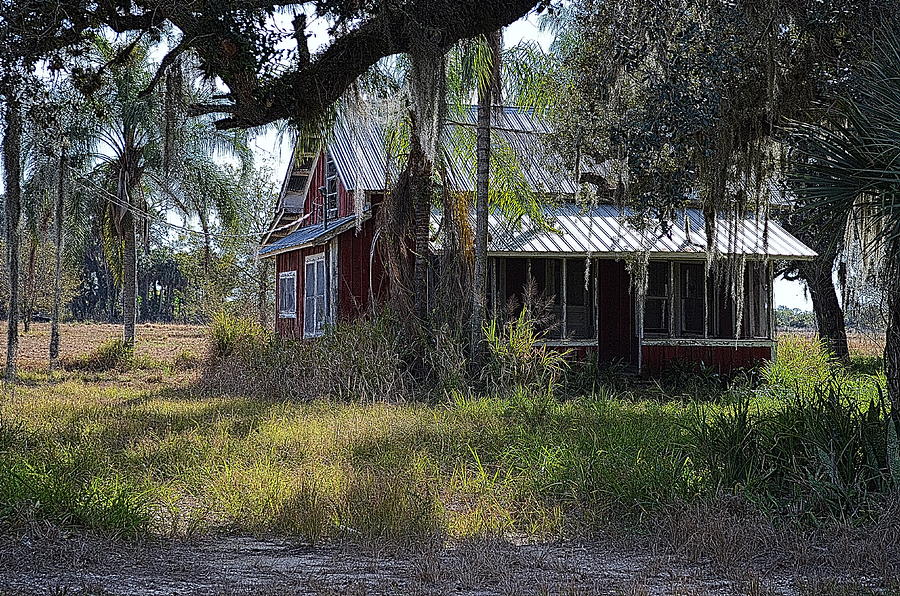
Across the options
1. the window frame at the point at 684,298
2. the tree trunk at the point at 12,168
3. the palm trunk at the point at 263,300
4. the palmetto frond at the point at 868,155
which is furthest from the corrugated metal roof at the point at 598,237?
the palmetto frond at the point at 868,155

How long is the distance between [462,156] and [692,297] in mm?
5976

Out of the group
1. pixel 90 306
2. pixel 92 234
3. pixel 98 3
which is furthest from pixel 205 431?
pixel 90 306

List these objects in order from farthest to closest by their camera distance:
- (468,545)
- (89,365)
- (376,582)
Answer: (89,365), (468,545), (376,582)

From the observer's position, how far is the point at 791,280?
26891 mm

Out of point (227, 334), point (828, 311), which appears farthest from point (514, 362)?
point (828, 311)

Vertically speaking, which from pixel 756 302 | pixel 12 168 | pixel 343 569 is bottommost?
pixel 343 569

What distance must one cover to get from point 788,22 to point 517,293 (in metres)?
11.0

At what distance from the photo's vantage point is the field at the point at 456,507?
5.33 meters

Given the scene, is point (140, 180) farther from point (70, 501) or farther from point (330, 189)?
point (70, 501)

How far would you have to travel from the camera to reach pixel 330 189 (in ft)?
66.3

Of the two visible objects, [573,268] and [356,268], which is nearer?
[356,268]

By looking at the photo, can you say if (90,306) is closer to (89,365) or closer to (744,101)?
(89,365)

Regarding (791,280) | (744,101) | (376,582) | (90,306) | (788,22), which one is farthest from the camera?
(90,306)

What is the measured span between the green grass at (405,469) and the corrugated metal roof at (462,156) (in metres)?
6.59
